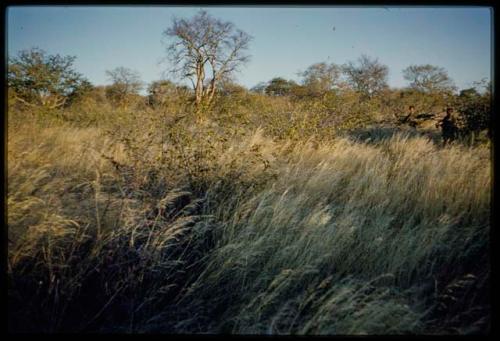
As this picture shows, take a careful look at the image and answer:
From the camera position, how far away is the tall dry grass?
1608 mm

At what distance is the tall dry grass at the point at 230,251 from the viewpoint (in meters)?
1.61

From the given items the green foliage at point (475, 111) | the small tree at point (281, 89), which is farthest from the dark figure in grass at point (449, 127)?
the small tree at point (281, 89)

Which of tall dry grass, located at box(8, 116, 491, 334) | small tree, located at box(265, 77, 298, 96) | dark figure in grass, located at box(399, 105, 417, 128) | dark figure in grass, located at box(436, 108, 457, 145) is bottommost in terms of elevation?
tall dry grass, located at box(8, 116, 491, 334)

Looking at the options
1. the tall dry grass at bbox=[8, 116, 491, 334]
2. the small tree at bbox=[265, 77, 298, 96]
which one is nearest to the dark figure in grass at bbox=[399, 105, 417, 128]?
the small tree at bbox=[265, 77, 298, 96]

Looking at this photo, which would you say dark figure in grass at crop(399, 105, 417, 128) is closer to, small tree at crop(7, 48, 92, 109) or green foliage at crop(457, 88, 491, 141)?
green foliage at crop(457, 88, 491, 141)

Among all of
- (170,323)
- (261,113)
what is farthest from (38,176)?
(261,113)

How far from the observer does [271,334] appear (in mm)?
1503

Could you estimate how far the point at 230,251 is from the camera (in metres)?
2.08

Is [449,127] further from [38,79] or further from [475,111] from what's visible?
[38,79]

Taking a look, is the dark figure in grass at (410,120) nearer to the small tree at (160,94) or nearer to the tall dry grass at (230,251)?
the tall dry grass at (230,251)

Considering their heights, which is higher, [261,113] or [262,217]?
[261,113]

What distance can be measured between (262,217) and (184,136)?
1.31 m

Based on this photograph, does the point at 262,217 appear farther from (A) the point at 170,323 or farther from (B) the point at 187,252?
(A) the point at 170,323

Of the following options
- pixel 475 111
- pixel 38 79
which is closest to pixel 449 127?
pixel 475 111
